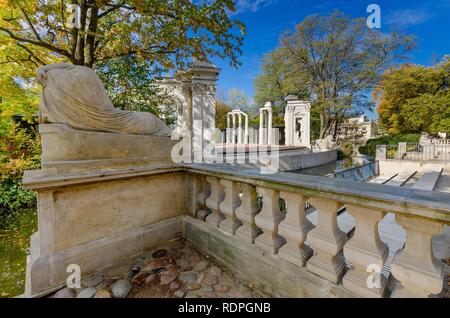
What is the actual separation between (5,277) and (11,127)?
7.60 m

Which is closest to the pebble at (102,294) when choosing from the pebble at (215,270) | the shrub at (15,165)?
the pebble at (215,270)

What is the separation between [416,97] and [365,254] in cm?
2942

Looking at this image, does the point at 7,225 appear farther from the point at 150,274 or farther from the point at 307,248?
the point at 307,248

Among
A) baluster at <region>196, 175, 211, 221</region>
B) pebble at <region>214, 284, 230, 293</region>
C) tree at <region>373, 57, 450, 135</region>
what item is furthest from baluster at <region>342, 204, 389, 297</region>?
tree at <region>373, 57, 450, 135</region>

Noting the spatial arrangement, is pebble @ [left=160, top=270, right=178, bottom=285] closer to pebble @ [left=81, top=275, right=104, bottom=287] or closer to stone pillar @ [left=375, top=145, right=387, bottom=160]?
pebble @ [left=81, top=275, right=104, bottom=287]

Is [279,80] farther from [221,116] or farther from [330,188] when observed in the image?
[330,188]

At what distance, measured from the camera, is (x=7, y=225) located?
564cm

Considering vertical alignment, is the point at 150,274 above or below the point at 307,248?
below

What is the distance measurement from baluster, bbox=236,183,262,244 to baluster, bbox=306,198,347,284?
0.63 meters

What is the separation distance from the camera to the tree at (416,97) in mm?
18875

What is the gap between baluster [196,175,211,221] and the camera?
114 inches

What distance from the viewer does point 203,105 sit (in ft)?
16.9
